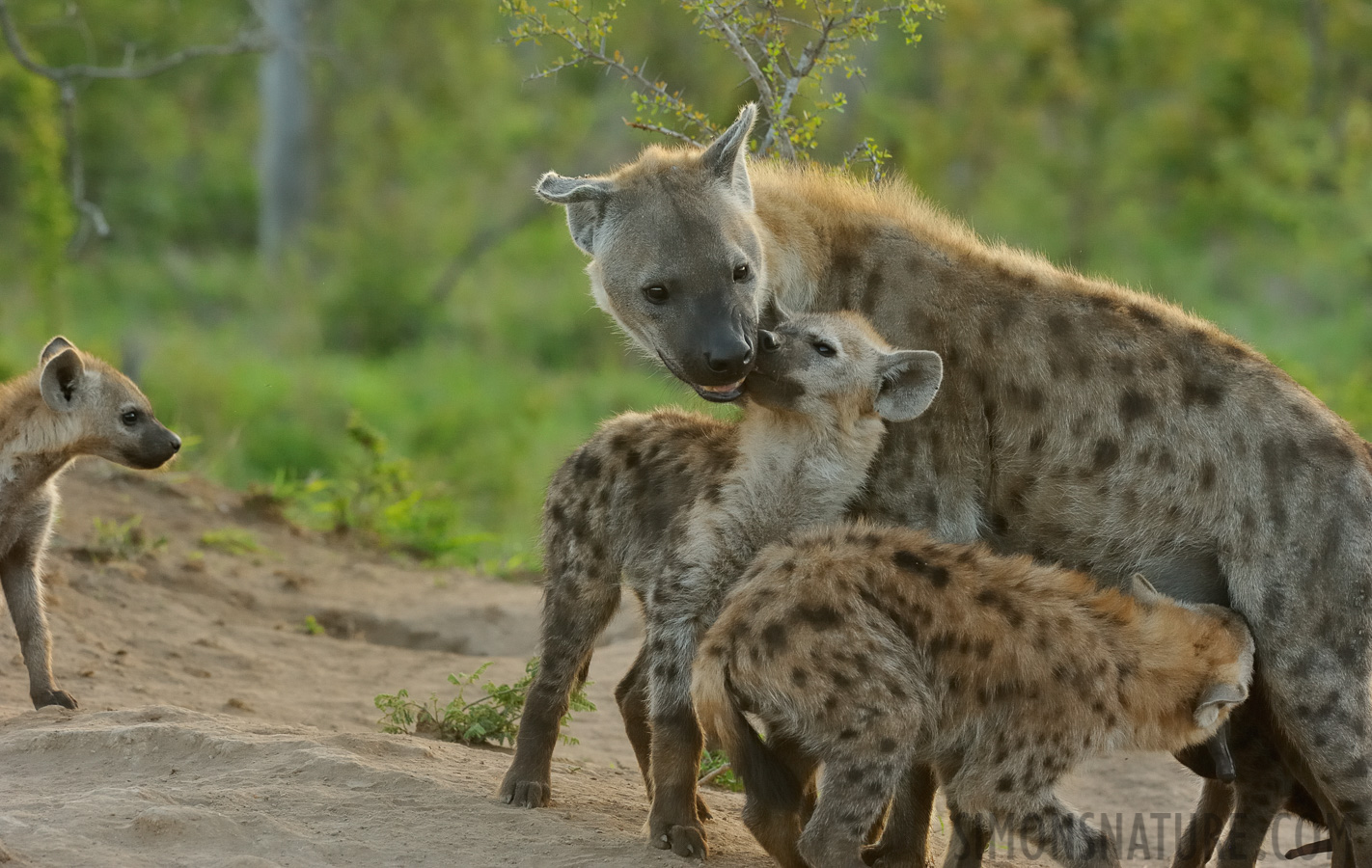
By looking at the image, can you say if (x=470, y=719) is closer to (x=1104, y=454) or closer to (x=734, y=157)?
(x=734, y=157)

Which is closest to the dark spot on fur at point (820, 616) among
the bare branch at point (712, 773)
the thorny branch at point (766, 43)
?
the bare branch at point (712, 773)

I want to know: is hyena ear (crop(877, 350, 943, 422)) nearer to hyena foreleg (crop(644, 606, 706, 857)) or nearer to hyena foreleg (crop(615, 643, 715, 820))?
hyena foreleg (crop(644, 606, 706, 857))

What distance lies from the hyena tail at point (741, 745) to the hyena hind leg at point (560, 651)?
29.9 inches

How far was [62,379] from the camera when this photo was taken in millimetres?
5496

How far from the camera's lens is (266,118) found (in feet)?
66.3

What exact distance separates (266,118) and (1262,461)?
17.7 metres

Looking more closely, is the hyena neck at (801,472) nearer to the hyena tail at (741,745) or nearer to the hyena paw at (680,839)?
the hyena tail at (741,745)

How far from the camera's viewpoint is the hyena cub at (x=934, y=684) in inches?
150

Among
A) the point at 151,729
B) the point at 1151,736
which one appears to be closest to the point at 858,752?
the point at 1151,736

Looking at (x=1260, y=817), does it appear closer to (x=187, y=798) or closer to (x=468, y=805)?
(x=468, y=805)

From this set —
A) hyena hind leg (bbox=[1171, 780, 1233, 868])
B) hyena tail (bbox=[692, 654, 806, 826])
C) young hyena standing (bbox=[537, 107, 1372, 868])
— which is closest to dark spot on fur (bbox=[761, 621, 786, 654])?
hyena tail (bbox=[692, 654, 806, 826])

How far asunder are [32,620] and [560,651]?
5.96 ft

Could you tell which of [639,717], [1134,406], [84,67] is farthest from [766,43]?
[84,67]

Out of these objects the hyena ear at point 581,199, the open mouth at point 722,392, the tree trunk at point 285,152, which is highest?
the tree trunk at point 285,152
